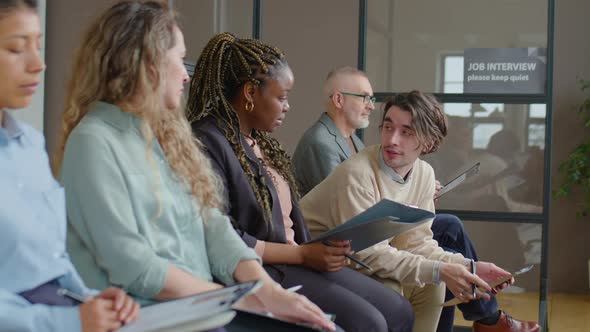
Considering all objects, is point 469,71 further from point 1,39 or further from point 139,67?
point 1,39

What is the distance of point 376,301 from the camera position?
7.77 ft

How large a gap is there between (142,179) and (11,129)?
35 cm

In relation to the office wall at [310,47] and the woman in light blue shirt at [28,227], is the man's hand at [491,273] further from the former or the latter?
the office wall at [310,47]

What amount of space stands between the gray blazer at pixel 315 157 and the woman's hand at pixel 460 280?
0.88m

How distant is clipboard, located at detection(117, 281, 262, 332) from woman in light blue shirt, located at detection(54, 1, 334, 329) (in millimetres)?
242

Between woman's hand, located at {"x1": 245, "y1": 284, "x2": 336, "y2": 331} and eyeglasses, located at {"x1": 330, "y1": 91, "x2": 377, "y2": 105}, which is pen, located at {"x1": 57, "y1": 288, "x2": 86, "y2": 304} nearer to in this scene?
woman's hand, located at {"x1": 245, "y1": 284, "x2": 336, "y2": 331}

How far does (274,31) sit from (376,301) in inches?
179

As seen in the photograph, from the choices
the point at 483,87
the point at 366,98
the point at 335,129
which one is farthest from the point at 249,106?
the point at 483,87

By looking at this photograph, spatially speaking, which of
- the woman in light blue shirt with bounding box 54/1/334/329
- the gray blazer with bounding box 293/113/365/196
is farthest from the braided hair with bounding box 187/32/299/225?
the gray blazer with bounding box 293/113/365/196

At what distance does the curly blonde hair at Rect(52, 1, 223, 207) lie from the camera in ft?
5.41

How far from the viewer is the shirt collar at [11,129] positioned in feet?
4.23

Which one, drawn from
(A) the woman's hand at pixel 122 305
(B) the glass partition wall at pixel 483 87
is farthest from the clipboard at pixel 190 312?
(B) the glass partition wall at pixel 483 87

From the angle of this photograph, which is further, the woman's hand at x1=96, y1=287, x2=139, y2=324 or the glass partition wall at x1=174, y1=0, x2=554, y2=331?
the glass partition wall at x1=174, y1=0, x2=554, y2=331

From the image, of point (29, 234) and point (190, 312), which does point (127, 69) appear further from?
point (190, 312)
